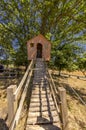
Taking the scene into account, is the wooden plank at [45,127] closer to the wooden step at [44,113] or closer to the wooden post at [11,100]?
the wooden step at [44,113]

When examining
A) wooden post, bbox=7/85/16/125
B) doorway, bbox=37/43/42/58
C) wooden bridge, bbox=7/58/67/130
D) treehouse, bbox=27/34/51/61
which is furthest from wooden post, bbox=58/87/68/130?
doorway, bbox=37/43/42/58

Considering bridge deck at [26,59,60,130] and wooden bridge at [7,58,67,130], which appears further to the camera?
bridge deck at [26,59,60,130]

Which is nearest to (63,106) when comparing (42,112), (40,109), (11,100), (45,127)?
(45,127)

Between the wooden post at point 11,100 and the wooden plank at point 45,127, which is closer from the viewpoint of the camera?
the wooden post at point 11,100

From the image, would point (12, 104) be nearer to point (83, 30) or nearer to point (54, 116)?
point (54, 116)

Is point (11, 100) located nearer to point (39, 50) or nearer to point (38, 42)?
point (38, 42)

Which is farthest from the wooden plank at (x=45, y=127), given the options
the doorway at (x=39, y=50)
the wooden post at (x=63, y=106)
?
the doorway at (x=39, y=50)

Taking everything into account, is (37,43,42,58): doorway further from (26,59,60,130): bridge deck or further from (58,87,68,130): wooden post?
(58,87,68,130): wooden post

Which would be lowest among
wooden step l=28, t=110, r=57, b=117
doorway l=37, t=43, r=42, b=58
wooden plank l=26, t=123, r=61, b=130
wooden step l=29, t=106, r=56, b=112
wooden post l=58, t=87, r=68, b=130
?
wooden plank l=26, t=123, r=61, b=130

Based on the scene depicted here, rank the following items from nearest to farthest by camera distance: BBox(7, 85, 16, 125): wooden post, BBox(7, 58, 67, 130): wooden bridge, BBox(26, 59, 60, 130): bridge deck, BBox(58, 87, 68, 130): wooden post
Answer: BBox(7, 85, 16, 125): wooden post < BBox(7, 58, 67, 130): wooden bridge < BBox(58, 87, 68, 130): wooden post < BBox(26, 59, 60, 130): bridge deck

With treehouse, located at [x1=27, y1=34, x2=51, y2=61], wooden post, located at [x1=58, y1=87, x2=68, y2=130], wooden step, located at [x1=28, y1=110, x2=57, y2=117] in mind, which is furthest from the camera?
treehouse, located at [x1=27, y1=34, x2=51, y2=61]

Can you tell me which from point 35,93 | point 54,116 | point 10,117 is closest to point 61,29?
point 35,93

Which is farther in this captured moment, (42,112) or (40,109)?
(40,109)

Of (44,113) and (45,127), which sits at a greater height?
(44,113)
